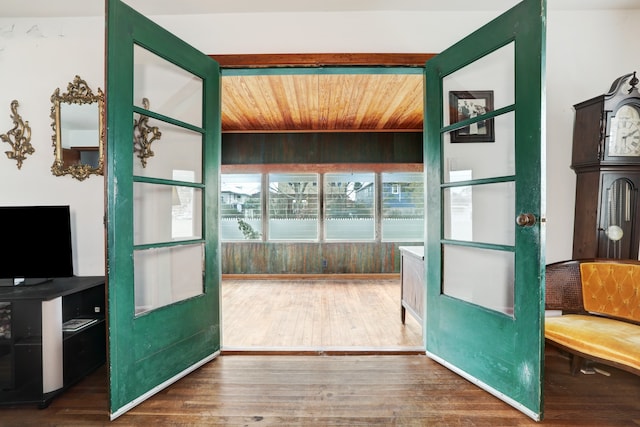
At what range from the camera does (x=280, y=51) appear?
2318 mm

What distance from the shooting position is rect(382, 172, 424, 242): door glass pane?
5633 millimetres

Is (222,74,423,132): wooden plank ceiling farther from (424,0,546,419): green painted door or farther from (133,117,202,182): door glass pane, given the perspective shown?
(133,117,202,182): door glass pane

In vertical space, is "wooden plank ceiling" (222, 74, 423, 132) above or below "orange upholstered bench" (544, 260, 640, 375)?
above

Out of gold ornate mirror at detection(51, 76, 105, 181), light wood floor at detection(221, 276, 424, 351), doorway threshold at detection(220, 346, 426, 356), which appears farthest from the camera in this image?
light wood floor at detection(221, 276, 424, 351)

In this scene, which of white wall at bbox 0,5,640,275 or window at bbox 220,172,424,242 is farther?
window at bbox 220,172,424,242

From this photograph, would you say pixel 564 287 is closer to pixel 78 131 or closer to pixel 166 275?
pixel 166 275

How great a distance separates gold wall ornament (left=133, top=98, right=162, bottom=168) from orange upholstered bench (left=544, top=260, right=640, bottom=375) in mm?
2710

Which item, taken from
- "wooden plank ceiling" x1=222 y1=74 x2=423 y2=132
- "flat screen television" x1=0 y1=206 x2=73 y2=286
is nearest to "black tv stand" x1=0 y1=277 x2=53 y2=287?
"flat screen television" x1=0 y1=206 x2=73 y2=286

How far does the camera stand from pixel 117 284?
1.60 meters

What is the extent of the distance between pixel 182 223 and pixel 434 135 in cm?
187

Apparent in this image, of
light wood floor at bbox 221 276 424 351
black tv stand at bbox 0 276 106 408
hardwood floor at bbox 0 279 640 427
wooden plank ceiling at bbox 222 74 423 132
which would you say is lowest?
light wood floor at bbox 221 276 424 351

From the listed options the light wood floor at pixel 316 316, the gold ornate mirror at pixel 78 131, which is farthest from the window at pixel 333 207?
the gold ornate mirror at pixel 78 131

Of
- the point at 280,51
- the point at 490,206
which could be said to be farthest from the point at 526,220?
the point at 280,51

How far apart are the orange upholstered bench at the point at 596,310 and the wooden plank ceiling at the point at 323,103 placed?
238cm
